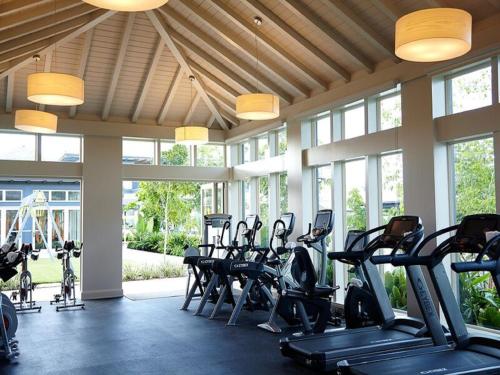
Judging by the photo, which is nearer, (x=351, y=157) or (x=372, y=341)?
(x=372, y=341)

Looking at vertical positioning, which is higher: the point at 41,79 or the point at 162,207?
the point at 41,79

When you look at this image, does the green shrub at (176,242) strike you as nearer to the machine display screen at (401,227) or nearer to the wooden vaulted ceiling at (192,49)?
the wooden vaulted ceiling at (192,49)

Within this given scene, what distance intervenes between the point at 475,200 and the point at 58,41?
7.07 metres

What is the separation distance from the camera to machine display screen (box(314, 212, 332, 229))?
7.15 meters

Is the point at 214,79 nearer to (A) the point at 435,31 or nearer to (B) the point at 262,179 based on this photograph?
(B) the point at 262,179

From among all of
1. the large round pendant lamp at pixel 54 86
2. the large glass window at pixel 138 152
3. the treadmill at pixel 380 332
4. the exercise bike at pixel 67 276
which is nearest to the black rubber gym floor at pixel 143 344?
the treadmill at pixel 380 332

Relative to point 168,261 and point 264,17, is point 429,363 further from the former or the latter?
point 168,261

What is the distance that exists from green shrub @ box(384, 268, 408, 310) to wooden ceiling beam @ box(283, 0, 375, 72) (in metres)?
3.07

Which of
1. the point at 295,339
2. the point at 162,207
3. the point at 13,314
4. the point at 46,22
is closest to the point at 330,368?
the point at 295,339

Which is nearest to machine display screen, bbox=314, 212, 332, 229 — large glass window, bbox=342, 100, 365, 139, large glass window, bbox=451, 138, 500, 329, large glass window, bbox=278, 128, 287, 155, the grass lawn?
large glass window, bbox=451, 138, 500, 329

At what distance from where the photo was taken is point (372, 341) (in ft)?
18.0

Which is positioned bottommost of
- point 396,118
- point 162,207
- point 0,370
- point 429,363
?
point 0,370

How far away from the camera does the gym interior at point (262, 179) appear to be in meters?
5.34

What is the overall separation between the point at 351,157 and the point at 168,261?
7.44 meters
